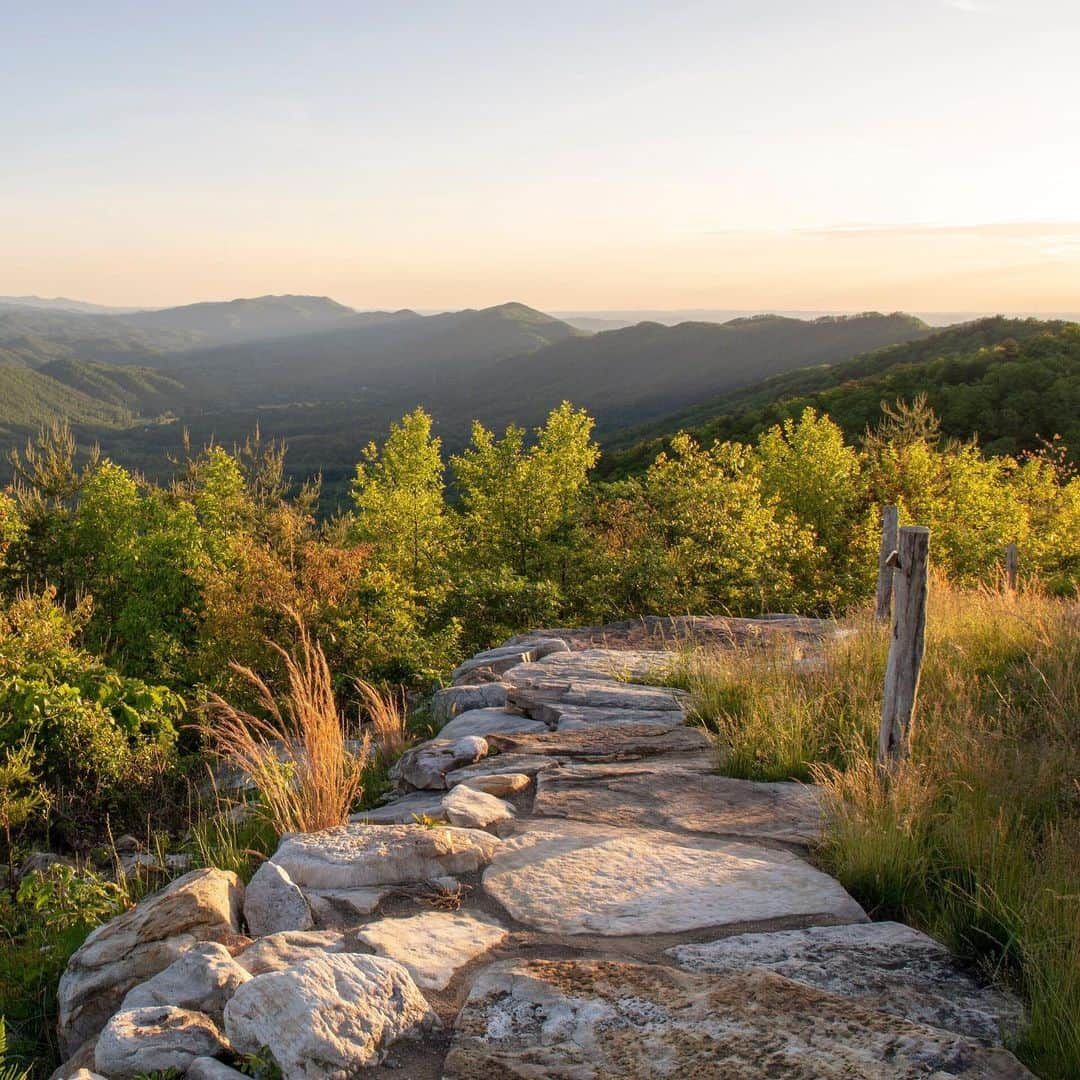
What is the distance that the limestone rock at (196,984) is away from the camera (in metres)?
2.92

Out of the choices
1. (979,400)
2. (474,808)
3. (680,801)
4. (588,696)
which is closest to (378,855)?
(474,808)

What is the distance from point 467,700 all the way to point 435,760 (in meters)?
→ 1.68

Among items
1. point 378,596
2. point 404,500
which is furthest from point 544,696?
point 404,500

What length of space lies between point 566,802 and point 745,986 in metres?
2.08

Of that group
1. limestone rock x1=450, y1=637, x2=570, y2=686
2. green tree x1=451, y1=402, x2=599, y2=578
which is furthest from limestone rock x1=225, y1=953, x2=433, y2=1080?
green tree x1=451, y1=402, x2=599, y2=578

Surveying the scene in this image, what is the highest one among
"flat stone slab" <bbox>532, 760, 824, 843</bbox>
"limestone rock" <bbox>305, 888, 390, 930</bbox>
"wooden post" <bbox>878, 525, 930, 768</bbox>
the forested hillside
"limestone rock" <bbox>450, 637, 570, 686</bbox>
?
the forested hillside

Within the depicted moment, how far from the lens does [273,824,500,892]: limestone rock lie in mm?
3803

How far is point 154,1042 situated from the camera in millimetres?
2672

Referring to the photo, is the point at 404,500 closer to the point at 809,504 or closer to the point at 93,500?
the point at 93,500

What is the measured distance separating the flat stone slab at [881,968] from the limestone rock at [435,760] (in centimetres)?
238

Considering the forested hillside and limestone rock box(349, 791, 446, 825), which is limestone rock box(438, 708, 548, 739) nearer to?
limestone rock box(349, 791, 446, 825)

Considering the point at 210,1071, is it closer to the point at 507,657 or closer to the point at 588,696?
the point at 588,696

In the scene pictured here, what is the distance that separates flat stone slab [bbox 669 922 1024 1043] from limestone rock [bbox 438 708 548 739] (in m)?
3.19

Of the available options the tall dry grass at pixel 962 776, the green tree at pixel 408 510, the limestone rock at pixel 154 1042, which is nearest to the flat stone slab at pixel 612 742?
the tall dry grass at pixel 962 776
